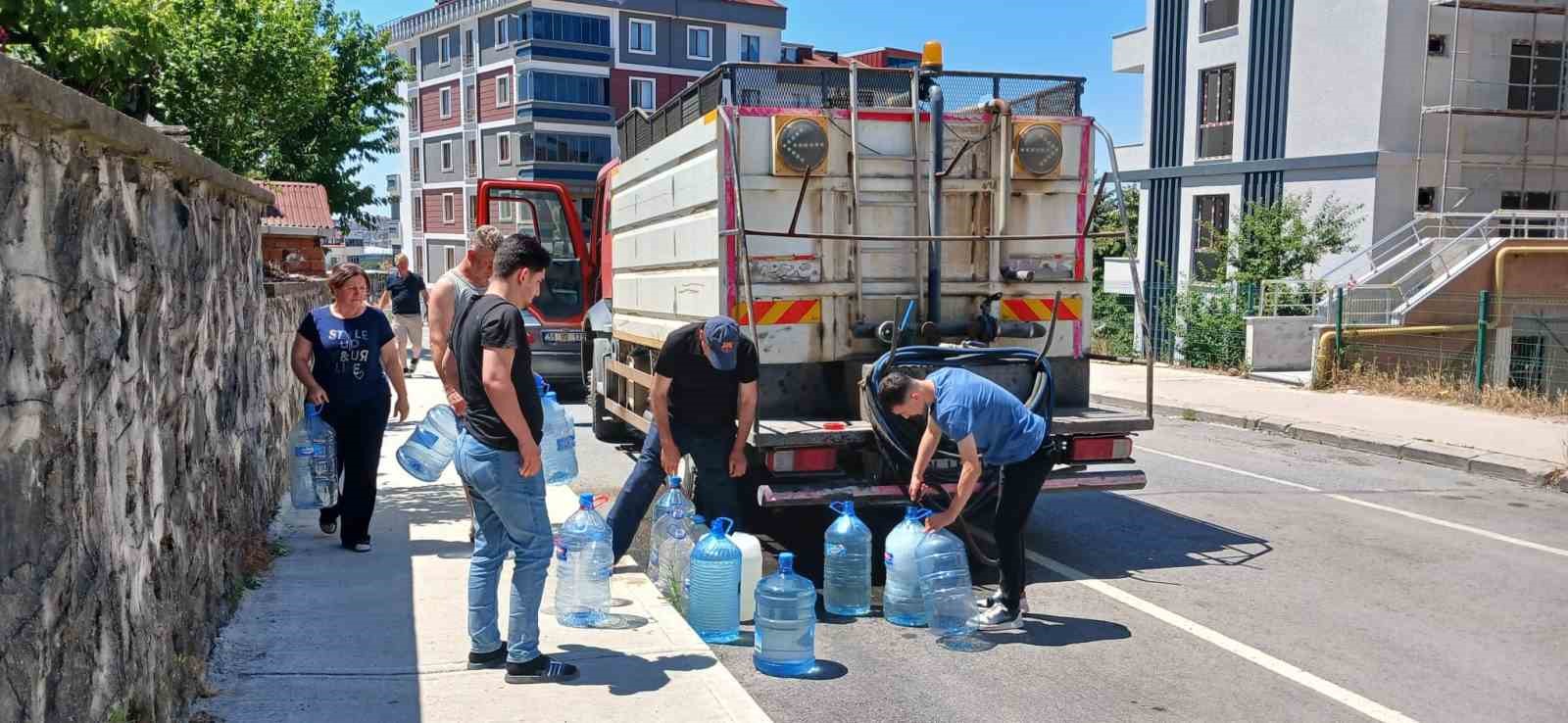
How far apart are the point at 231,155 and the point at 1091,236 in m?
13.7

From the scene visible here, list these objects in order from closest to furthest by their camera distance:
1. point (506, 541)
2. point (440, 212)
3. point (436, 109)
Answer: point (506, 541) → point (440, 212) → point (436, 109)

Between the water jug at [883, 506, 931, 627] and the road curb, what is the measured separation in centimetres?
779

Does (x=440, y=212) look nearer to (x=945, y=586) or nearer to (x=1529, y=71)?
(x=1529, y=71)

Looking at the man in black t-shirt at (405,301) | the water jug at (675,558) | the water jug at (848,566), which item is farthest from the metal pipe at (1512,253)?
the water jug at (675,558)

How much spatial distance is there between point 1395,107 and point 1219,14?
218 inches

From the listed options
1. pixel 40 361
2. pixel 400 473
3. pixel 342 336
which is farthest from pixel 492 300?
pixel 400 473

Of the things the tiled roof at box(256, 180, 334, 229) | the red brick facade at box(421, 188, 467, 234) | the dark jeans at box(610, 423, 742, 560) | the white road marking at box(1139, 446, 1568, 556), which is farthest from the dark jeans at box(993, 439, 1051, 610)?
the red brick facade at box(421, 188, 467, 234)

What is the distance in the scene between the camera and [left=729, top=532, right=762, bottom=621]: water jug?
593cm

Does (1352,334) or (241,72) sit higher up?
(241,72)

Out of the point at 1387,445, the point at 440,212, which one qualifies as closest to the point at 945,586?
the point at 1387,445

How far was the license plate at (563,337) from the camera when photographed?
1546cm

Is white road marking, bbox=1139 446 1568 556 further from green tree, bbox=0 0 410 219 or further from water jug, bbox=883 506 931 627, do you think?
green tree, bbox=0 0 410 219

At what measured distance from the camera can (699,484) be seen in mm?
6656

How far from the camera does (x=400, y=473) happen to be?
31.9ft
